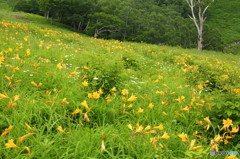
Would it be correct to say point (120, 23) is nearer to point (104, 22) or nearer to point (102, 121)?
point (104, 22)

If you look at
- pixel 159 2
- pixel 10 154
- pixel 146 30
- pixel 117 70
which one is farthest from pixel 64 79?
pixel 159 2

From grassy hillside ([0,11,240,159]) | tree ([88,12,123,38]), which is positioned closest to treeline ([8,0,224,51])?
tree ([88,12,123,38])

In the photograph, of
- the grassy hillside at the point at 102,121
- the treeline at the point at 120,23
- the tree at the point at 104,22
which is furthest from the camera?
the treeline at the point at 120,23

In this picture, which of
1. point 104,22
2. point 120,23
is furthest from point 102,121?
point 120,23

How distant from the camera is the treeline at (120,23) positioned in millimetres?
25742

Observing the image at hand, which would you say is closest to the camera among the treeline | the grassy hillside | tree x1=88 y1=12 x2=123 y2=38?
the grassy hillside

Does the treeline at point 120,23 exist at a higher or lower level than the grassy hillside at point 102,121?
higher

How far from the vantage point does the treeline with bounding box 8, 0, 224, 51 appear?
2574 centimetres

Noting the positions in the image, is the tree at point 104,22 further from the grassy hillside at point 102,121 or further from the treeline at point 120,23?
the grassy hillside at point 102,121

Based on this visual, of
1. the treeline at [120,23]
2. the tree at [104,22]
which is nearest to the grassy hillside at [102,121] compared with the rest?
the tree at [104,22]

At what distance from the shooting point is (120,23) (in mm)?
26312

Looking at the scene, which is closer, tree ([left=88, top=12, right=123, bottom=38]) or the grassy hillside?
the grassy hillside

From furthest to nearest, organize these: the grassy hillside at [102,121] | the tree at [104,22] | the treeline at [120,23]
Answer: the treeline at [120,23]
the tree at [104,22]
the grassy hillside at [102,121]

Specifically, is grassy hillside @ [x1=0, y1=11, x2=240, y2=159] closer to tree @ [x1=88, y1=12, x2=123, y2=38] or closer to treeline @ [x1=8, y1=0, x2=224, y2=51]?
tree @ [x1=88, y1=12, x2=123, y2=38]
